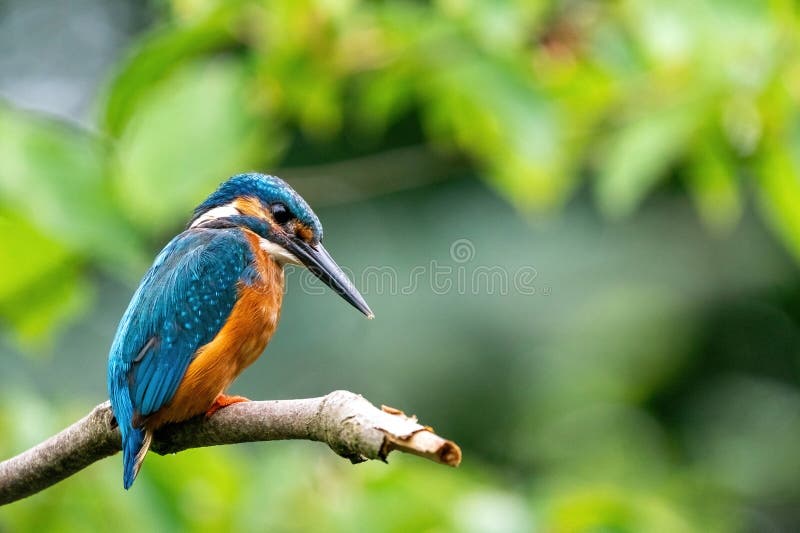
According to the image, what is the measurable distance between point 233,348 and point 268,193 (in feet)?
1.86

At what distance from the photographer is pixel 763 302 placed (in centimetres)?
711

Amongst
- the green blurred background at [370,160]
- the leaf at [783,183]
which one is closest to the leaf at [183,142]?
the green blurred background at [370,160]

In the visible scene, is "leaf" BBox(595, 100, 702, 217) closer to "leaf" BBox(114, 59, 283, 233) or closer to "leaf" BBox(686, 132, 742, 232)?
"leaf" BBox(686, 132, 742, 232)

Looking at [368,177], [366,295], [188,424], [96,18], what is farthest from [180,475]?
[96,18]

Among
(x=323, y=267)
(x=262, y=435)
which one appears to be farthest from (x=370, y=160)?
(x=262, y=435)

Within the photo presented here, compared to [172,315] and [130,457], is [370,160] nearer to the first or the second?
[172,315]

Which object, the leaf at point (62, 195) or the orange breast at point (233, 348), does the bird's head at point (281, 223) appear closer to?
the orange breast at point (233, 348)

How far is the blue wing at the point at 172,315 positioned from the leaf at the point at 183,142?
140mm

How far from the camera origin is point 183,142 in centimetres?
304

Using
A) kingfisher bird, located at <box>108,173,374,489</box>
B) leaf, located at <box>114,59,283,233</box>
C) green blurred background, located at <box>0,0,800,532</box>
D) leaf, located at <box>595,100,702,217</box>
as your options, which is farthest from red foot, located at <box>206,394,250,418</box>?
leaf, located at <box>595,100,702,217</box>

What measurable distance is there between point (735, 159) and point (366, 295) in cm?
316

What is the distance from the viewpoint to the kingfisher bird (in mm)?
2531

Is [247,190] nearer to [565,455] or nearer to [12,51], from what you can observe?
[565,455]

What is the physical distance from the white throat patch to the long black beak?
0.24 meters
